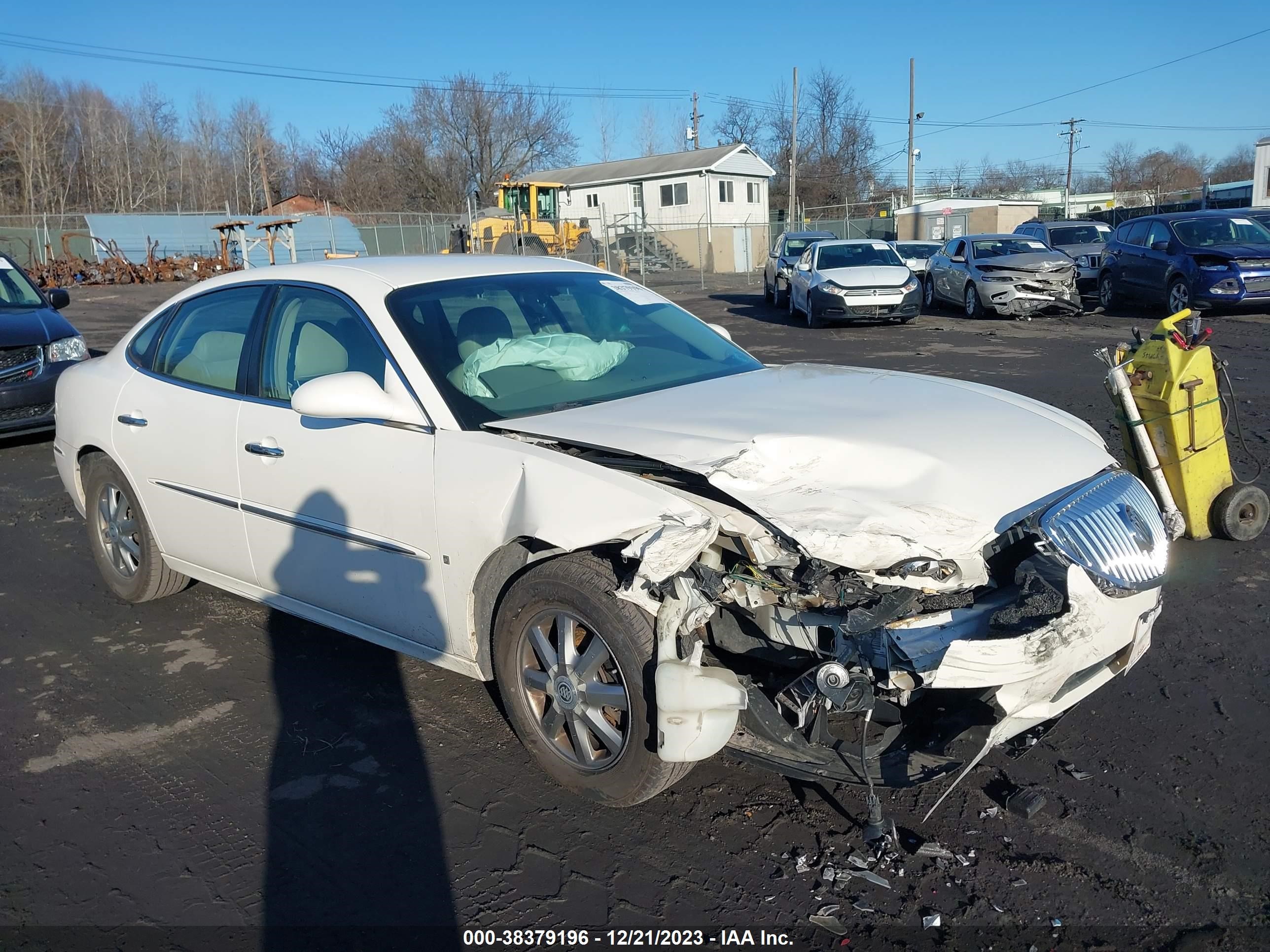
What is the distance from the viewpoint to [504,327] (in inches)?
154

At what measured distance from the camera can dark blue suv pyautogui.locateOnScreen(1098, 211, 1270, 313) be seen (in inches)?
594

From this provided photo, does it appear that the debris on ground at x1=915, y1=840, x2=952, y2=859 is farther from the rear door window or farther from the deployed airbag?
the rear door window

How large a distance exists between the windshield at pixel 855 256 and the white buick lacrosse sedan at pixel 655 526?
568 inches

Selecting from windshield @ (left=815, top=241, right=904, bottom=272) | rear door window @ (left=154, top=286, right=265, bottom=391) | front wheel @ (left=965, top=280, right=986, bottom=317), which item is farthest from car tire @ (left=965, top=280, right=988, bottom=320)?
rear door window @ (left=154, top=286, right=265, bottom=391)

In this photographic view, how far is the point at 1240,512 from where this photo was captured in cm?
537

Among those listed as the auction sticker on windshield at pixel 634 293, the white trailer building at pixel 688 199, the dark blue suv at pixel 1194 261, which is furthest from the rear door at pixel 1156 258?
the white trailer building at pixel 688 199

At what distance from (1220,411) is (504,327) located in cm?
401

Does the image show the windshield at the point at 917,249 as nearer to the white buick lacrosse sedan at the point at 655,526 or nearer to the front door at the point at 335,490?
the white buick lacrosse sedan at the point at 655,526

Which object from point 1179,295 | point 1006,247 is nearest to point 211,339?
point 1179,295

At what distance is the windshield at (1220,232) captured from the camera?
15.7 metres

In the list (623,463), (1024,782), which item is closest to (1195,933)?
(1024,782)

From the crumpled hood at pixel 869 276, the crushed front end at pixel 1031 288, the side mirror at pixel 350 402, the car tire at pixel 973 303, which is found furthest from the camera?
the car tire at pixel 973 303

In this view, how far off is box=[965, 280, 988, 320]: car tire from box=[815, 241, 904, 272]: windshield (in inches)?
56.6

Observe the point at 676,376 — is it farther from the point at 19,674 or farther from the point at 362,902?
the point at 19,674
